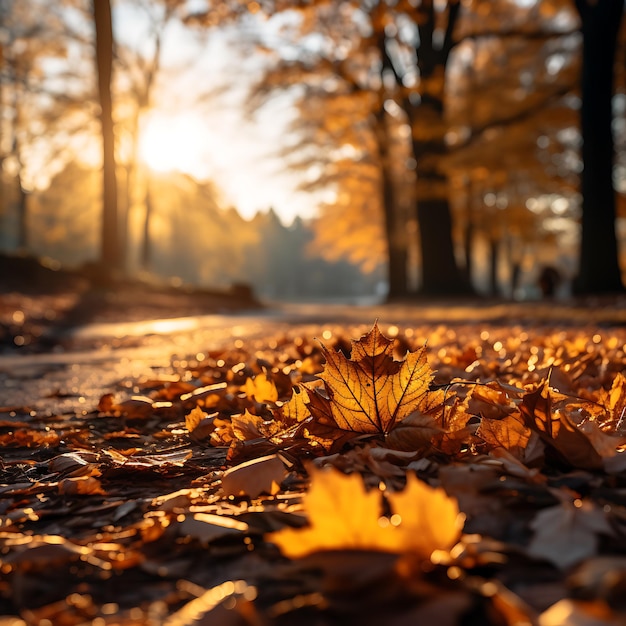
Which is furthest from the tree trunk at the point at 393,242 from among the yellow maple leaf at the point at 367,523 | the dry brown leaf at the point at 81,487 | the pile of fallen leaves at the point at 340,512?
the yellow maple leaf at the point at 367,523

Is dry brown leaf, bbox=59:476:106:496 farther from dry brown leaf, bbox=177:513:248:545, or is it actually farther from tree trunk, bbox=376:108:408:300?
tree trunk, bbox=376:108:408:300

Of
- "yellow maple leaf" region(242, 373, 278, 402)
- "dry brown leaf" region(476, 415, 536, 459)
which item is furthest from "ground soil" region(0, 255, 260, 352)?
"dry brown leaf" region(476, 415, 536, 459)

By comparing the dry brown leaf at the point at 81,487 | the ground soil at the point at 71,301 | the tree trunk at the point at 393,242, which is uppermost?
the tree trunk at the point at 393,242

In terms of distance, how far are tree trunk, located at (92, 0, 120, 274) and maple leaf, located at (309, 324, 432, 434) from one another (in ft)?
41.6

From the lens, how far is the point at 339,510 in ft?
2.88

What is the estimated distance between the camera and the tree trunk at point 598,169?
1030cm

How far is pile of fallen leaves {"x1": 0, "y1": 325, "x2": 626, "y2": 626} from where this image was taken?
0.86 m

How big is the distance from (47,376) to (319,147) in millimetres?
18850

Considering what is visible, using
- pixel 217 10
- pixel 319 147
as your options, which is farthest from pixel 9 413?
pixel 319 147

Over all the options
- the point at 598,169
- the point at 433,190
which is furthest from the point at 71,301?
the point at 598,169

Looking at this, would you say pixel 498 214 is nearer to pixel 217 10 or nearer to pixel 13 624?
pixel 217 10

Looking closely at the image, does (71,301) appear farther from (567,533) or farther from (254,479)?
(567,533)

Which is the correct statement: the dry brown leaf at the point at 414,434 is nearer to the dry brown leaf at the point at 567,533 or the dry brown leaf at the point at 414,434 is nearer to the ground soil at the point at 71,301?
the dry brown leaf at the point at 567,533

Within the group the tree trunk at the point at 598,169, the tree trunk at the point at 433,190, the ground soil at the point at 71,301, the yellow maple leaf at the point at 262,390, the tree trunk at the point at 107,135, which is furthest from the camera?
the tree trunk at the point at 433,190
